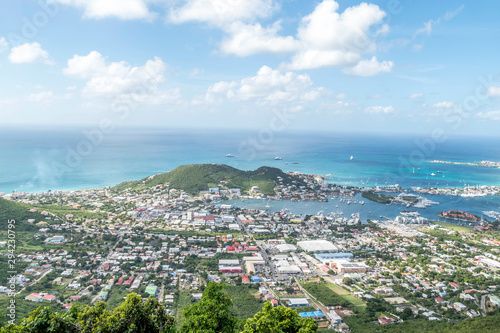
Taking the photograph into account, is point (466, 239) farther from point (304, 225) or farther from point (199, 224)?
point (199, 224)

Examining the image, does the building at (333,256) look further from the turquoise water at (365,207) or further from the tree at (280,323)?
the tree at (280,323)

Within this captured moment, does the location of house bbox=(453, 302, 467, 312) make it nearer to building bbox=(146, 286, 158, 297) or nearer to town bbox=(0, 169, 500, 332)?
town bbox=(0, 169, 500, 332)

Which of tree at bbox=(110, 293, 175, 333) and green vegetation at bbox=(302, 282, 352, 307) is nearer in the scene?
tree at bbox=(110, 293, 175, 333)

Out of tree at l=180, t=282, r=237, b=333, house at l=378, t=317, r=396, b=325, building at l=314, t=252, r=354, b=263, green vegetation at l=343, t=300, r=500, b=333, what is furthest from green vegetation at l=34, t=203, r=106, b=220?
house at l=378, t=317, r=396, b=325

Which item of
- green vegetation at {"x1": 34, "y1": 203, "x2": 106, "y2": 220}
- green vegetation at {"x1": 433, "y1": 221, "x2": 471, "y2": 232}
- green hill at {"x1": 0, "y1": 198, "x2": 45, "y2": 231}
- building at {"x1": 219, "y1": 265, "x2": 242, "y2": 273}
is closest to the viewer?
building at {"x1": 219, "y1": 265, "x2": 242, "y2": 273}

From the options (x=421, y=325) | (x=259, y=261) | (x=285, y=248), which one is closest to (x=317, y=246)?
(x=285, y=248)

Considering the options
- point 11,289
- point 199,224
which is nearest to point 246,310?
point 11,289

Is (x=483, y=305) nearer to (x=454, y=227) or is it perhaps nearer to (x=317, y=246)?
(x=317, y=246)
